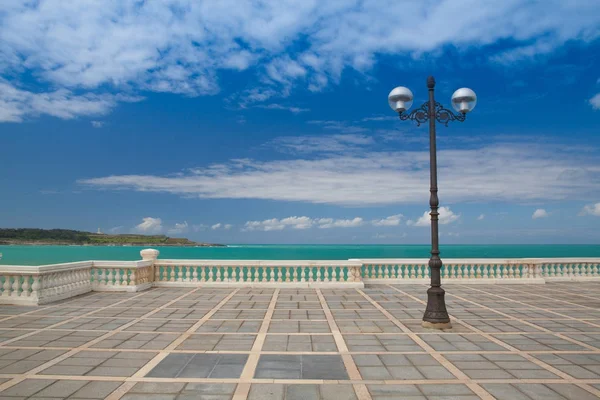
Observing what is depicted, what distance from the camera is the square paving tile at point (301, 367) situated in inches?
214

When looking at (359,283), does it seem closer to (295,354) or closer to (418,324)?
(418,324)

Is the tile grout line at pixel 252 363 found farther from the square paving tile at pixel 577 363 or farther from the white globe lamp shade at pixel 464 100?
the white globe lamp shade at pixel 464 100

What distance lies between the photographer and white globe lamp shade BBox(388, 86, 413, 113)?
28.6 feet

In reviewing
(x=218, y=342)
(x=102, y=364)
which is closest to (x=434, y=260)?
(x=218, y=342)

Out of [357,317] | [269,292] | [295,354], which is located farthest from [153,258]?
[295,354]

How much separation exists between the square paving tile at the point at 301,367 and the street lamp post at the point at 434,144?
9.73 ft

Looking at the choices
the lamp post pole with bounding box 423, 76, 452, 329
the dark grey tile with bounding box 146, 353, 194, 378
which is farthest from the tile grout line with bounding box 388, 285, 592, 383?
the dark grey tile with bounding box 146, 353, 194, 378

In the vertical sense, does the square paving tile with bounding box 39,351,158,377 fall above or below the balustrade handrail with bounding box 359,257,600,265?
below

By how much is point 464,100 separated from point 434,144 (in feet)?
3.74

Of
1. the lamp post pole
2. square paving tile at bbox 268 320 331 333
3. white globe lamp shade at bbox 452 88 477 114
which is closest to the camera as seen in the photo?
square paving tile at bbox 268 320 331 333

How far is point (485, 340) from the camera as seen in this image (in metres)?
7.30

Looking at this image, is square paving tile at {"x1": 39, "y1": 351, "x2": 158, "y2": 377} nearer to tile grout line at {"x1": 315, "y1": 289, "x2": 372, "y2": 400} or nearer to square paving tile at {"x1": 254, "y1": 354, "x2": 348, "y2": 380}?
square paving tile at {"x1": 254, "y1": 354, "x2": 348, "y2": 380}

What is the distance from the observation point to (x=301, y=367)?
579 centimetres

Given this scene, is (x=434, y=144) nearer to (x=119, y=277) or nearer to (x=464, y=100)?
(x=464, y=100)
